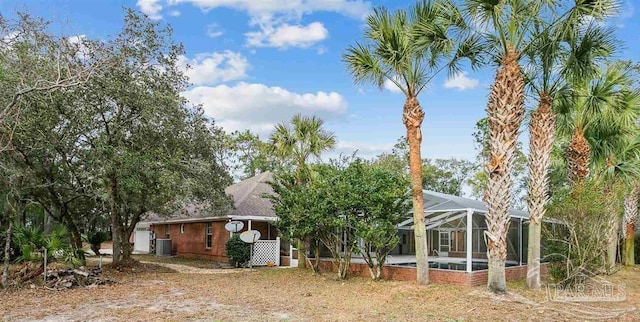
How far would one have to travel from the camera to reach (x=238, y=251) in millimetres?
19344

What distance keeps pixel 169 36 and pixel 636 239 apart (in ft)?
81.8

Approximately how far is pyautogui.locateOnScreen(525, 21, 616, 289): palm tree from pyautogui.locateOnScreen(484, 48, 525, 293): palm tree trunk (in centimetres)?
113

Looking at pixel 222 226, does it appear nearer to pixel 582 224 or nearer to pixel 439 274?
pixel 439 274

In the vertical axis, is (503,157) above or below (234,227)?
above

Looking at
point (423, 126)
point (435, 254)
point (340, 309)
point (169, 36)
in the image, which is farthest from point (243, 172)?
point (340, 309)

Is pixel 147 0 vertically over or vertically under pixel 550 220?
over

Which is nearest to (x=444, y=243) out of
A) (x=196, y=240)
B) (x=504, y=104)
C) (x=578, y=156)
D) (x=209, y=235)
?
(x=578, y=156)

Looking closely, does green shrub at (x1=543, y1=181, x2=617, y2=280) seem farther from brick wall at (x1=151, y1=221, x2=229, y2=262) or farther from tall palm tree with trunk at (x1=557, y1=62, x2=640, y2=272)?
brick wall at (x1=151, y1=221, x2=229, y2=262)

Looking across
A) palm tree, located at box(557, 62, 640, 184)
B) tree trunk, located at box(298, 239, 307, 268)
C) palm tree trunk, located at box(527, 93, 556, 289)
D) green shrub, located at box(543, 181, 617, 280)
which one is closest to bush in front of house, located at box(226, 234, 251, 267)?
tree trunk, located at box(298, 239, 307, 268)

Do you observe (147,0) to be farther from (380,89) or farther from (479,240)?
(479,240)

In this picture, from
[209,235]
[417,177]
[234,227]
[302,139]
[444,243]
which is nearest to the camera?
[417,177]

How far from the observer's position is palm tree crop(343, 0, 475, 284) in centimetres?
1192

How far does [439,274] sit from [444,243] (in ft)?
30.9

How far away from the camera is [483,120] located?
34562 mm
